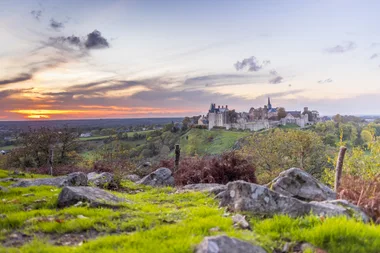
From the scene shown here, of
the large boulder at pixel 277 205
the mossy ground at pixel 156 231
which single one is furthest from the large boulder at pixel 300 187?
the mossy ground at pixel 156 231

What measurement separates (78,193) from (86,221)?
2209 millimetres

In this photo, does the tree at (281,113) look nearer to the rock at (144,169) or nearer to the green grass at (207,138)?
the green grass at (207,138)

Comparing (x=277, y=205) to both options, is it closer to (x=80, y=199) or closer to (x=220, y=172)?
(x=80, y=199)

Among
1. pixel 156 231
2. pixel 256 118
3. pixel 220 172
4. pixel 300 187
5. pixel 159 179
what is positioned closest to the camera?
pixel 156 231

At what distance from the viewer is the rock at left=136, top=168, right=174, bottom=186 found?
1644 centimetres

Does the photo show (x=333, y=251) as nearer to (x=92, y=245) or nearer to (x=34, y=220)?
(x=92, y=245)

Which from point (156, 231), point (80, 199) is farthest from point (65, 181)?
point (156, 231)

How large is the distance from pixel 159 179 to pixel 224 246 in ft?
40.7

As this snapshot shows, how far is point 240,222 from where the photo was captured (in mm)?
6273

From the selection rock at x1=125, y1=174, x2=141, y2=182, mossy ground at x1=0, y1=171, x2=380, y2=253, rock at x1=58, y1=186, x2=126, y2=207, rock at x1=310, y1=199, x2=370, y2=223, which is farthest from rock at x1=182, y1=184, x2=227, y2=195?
rock at x1=125, y1=174, x2=141, y2=182

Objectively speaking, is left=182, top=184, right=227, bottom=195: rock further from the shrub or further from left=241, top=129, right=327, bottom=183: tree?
left=241, top=129, right=327, bottom=183: tree

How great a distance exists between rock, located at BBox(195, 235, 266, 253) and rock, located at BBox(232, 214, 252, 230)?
3.66 ft

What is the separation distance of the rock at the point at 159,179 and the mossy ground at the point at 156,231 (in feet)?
29.2

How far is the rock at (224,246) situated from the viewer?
4.50 m
